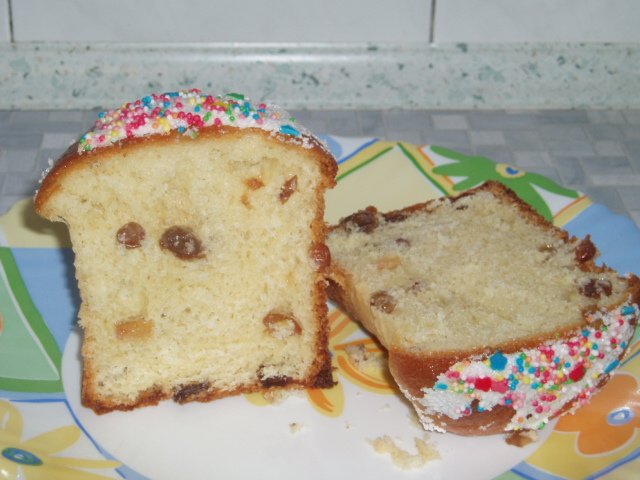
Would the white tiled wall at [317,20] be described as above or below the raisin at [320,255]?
above

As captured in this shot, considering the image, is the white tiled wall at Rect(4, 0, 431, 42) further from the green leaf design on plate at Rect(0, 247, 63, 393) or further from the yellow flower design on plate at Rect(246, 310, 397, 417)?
the yellow flower design on plate at Rect(246, 310, 397, 417)

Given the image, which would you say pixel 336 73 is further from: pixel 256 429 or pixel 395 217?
pixel 256 429

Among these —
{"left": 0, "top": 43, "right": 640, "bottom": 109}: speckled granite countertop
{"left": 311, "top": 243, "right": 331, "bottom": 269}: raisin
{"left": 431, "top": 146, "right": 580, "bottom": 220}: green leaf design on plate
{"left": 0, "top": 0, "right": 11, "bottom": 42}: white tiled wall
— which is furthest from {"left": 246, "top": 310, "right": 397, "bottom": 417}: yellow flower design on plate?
{"left": 0, "top": 0, "right": 11, "bottom": 42}: white tiled wall

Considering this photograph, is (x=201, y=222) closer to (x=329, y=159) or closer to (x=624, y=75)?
(x=329, y=159)

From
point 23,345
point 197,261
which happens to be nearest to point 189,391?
point 197,261

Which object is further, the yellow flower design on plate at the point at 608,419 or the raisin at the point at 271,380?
the raisin at the point at 271,380

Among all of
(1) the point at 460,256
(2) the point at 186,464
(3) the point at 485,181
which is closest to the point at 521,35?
(3) the point at 485,181

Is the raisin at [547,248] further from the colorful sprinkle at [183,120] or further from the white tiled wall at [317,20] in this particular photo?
the white tiled wall at [317,20]

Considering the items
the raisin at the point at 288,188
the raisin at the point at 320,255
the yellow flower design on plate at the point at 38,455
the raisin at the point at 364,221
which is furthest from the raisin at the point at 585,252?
the yellow flower design on plate at the point at 38,455
